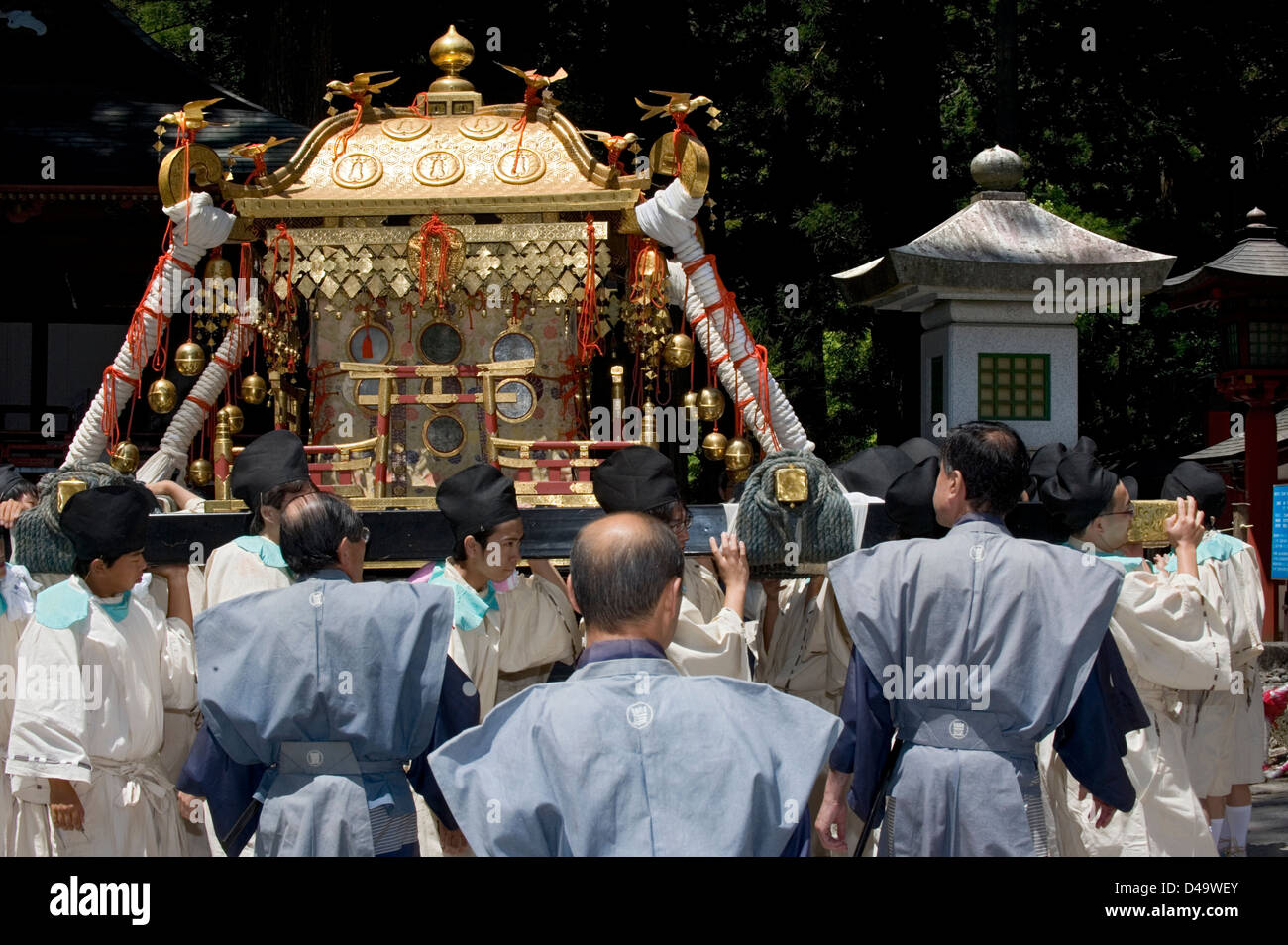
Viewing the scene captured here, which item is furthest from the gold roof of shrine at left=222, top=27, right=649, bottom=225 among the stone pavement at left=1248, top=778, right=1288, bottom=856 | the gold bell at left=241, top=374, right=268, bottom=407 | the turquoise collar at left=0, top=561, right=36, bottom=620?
the stone pavement at left=1248, top=778, right=1288, bottom=856

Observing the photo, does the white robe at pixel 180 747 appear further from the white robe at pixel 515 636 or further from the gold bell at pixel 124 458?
the gold bell at pixel 124 458

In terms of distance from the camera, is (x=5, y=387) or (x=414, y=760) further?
(x=5, y=387)

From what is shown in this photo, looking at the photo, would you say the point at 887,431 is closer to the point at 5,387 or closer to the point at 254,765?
the point at 5,387

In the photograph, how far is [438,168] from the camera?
7.07 metres

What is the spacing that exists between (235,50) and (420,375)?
13108mm

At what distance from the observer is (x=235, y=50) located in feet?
60.5

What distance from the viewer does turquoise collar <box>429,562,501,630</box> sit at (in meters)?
4.77

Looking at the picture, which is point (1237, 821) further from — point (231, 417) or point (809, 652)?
point (231, 417)

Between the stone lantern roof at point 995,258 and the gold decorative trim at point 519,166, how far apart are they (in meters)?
2.17

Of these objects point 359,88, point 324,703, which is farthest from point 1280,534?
point 324,703

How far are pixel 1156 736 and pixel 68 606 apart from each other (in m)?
4.17
